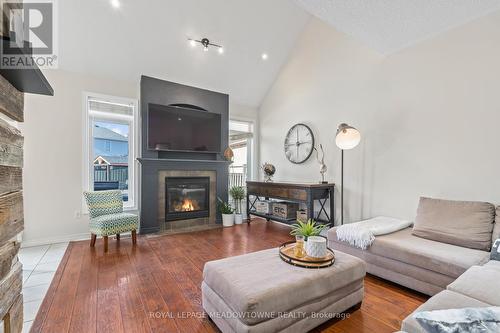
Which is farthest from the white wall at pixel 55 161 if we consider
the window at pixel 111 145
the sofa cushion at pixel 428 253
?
the sofa cushion at pixel 428 253

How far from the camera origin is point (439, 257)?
2029mm

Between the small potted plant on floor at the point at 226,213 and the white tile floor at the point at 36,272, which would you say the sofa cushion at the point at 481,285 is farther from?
the small potted plant on floor at the point at 226,213

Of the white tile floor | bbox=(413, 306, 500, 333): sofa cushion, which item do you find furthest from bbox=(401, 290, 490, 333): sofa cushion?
the white tile floor

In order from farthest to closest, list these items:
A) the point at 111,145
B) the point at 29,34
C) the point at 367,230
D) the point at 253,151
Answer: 1. the point at 253,151
2. the point at 111,145
3. the point at 29,34
4. the point at 367,230

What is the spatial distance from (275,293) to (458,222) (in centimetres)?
210

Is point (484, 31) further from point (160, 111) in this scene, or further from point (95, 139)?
point (95, 139)

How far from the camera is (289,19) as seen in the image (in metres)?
4.09

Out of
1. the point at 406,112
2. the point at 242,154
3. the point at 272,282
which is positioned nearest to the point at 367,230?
the point at 272,282

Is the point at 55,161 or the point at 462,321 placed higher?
the point at 55,161

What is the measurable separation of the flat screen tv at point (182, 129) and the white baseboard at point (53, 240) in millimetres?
1716

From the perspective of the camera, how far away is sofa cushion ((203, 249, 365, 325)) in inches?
55.6

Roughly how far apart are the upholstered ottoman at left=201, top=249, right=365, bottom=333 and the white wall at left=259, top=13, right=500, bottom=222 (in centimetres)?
172

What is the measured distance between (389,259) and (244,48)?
12.5 feet

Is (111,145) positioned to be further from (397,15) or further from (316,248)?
(397,15)
